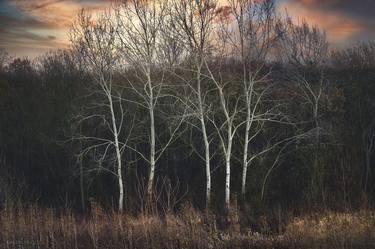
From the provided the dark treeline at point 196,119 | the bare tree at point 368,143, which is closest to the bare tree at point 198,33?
the dark treeline at point 196,119

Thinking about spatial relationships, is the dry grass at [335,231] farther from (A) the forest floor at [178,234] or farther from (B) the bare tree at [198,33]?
(B) the bare tree at [198,33]

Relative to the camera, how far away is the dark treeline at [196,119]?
109 feet

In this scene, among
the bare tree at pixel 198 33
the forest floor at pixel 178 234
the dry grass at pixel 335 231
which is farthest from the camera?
the bare tree at pixel 198 33

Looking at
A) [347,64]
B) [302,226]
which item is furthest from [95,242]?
[347,64]

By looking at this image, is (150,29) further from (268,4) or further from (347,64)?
(347,64)

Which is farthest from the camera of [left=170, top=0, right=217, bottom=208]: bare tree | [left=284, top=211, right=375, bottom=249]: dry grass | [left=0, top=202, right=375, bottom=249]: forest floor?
[left=170, top=0, right=217, bottom=208]: bare tree

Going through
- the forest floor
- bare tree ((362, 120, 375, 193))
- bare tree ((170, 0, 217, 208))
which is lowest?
the forest floor

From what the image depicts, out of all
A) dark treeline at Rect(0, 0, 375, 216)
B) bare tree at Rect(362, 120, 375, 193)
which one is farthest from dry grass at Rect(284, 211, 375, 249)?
bare tree at Rect(362, 120, 375, 193)

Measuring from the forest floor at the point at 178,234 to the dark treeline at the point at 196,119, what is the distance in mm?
12430

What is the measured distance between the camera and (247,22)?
33750 mm

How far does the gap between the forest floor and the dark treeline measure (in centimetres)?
1243

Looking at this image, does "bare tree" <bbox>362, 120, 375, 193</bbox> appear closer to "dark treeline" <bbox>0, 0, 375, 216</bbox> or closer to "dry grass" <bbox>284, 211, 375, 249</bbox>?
"dark treeline" <bbox>0, 0, 375, 216</bbox>

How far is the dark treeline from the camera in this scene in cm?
3331

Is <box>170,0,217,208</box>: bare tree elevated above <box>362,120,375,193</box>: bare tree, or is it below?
above
